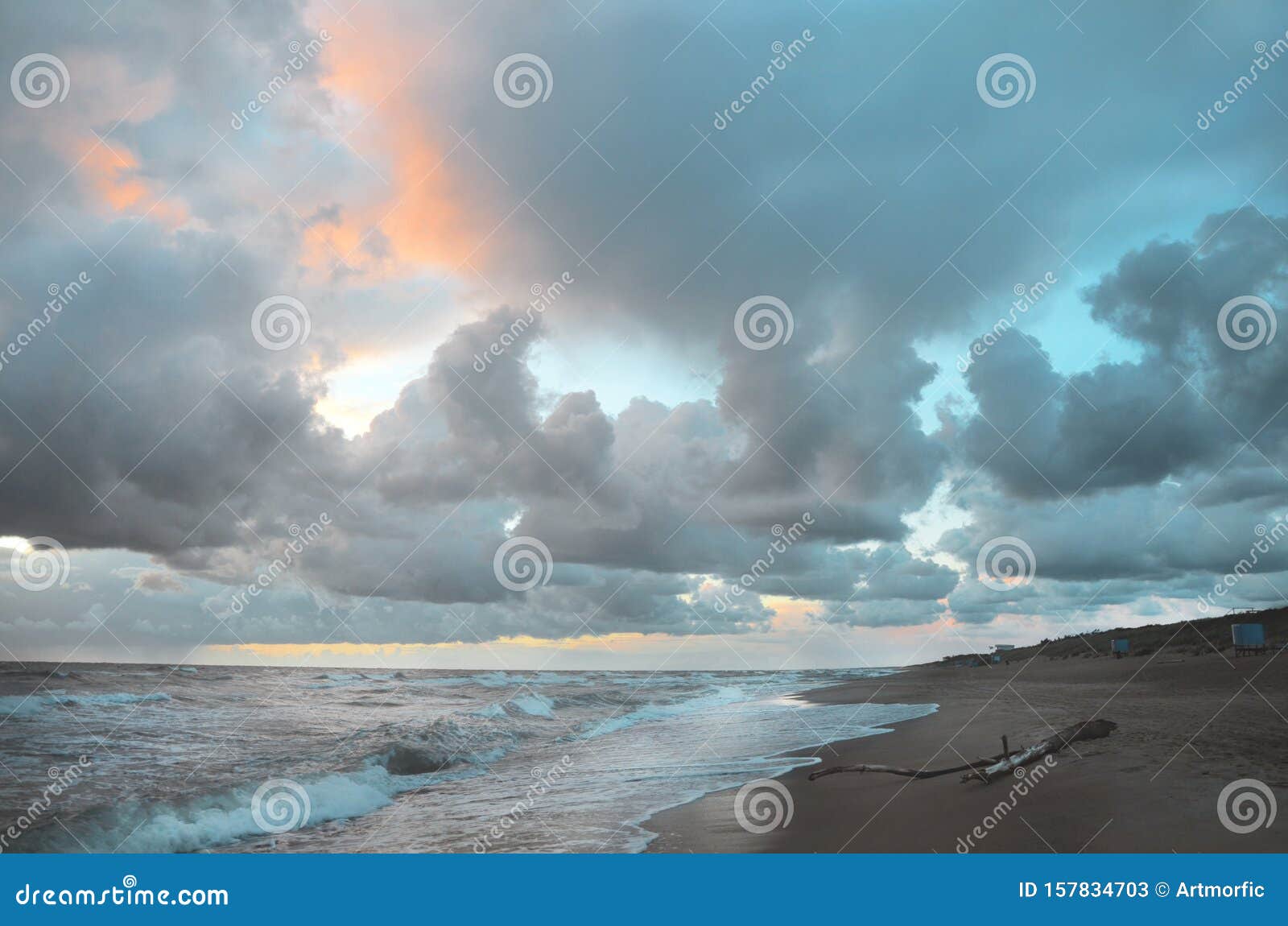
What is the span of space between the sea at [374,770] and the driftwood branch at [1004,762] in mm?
2506

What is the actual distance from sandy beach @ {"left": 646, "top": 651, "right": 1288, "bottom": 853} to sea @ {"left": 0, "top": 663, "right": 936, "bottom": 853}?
1477mm

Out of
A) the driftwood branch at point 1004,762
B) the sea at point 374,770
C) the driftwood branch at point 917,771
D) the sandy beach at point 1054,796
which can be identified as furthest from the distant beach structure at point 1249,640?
the driftwood branch at point 917,771

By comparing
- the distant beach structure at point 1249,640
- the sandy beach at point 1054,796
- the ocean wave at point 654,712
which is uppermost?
the distant beach structure at point 1249,640

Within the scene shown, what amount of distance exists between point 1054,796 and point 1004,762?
4.83 ft

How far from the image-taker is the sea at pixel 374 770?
1114 cm

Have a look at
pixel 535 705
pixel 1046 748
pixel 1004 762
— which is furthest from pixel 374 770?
pixel 535 705

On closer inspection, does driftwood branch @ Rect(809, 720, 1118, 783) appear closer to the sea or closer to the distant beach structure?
the sea

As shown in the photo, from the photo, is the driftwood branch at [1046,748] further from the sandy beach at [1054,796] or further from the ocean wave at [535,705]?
the ocean wave at [535,705]

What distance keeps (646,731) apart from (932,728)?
30.7ft

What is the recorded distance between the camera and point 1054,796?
30.8ft

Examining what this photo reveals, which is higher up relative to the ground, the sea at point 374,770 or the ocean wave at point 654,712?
the ocean wave at point 654,712

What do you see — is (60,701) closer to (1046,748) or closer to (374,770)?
(374,770)

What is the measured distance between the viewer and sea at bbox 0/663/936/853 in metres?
11.1

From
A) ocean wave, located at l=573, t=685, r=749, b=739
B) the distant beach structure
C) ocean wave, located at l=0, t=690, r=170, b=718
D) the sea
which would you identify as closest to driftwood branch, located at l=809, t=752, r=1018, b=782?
the sea
